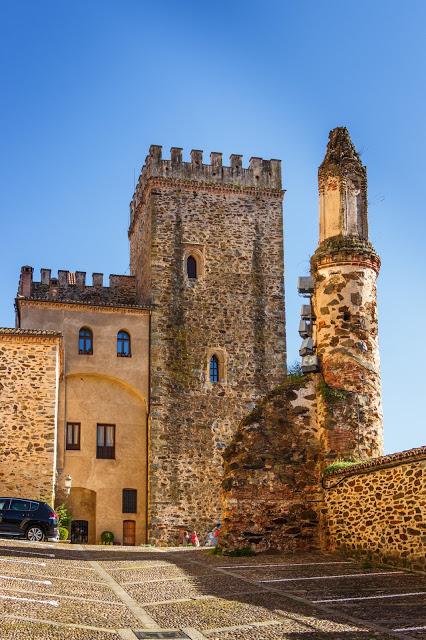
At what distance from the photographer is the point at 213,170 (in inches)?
1540

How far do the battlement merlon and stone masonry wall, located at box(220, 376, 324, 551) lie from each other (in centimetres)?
2053

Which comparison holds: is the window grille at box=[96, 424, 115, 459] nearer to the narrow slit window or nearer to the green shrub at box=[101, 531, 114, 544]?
the narrow slit window

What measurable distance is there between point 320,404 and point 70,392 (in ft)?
58.0

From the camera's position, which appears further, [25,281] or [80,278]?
[80,278]

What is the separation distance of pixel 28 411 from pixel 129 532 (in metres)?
8.09

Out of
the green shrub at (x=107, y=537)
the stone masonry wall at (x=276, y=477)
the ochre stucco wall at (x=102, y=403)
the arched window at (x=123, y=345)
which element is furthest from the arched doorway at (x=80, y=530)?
the stone masonry wall at (x=276, y=477)

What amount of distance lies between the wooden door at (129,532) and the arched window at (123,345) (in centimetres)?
625

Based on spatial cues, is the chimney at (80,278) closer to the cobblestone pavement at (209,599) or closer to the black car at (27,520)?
the black car at (27,520)

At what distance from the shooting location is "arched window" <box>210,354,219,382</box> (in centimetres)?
3681

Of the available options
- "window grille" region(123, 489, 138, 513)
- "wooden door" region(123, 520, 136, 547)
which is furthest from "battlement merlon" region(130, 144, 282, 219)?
"wooden door" region(123, 520, 136, 547)

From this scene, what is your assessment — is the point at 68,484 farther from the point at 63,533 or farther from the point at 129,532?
the point at 129,532

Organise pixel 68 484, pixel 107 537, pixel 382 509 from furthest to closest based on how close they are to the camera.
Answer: pixel 107 537 → pixel 68 484 → pixel 382 509

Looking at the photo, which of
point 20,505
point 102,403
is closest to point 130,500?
point 102,403

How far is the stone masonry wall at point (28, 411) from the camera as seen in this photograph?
2845 centimetres
